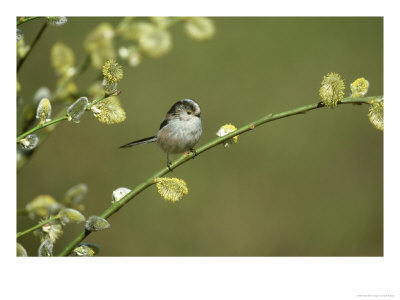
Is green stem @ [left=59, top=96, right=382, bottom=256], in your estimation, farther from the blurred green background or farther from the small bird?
the blurred green background

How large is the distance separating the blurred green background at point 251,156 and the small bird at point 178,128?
0.16 ft

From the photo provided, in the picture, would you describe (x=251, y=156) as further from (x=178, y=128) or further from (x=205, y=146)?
(x=205, y=146)

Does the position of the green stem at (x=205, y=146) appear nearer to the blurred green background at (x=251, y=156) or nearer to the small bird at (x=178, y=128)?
the small bird at (x=178, y=128)

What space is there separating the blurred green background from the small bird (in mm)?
49

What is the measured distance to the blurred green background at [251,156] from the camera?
1.56 meters

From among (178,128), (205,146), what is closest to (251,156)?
(178,128)

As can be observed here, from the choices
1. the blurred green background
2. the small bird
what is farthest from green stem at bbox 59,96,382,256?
the blurred green background

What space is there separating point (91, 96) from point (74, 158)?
2.33 feet

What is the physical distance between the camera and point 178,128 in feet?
4.66

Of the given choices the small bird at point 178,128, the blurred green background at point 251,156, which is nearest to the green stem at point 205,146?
the small bird at point 178,128

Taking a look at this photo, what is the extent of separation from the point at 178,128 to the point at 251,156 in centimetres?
43
